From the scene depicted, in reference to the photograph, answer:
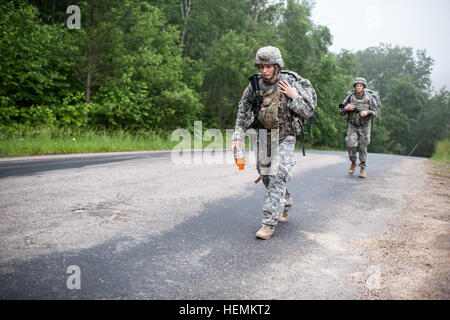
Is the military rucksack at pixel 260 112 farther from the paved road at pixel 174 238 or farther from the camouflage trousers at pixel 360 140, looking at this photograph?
the camouflage trousers at pixel 360 140

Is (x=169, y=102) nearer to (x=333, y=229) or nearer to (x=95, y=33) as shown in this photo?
(x=95, y=33)

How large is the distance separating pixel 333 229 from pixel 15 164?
691 cm

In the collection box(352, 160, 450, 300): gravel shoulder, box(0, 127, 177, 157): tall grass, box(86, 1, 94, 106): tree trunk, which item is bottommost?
box(352, 160, 450, 300): gravel shoulder

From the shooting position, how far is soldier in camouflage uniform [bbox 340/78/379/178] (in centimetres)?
764

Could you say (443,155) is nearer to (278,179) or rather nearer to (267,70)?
(278,179)

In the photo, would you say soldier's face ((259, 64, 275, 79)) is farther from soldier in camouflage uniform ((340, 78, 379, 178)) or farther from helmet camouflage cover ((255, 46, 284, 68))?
soldier in camouflage uniform ((340, 78, 379, 178))

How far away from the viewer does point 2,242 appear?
2.88 m

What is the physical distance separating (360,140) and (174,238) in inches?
242

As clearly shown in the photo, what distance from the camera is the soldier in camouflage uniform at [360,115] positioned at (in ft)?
25.1

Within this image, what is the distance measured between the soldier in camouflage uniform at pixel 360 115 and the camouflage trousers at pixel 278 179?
15.1 ft

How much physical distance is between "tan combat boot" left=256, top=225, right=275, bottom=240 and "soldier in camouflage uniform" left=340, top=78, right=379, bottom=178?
4934 mm

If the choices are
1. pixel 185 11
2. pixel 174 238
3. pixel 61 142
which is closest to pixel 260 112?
pixel 174 238

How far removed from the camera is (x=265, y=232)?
341cm

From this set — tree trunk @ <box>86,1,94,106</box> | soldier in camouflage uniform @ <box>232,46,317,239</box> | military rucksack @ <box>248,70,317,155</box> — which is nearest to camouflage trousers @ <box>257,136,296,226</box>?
soldier in camouflage uniform @ <box>232,46,317,239</box>
